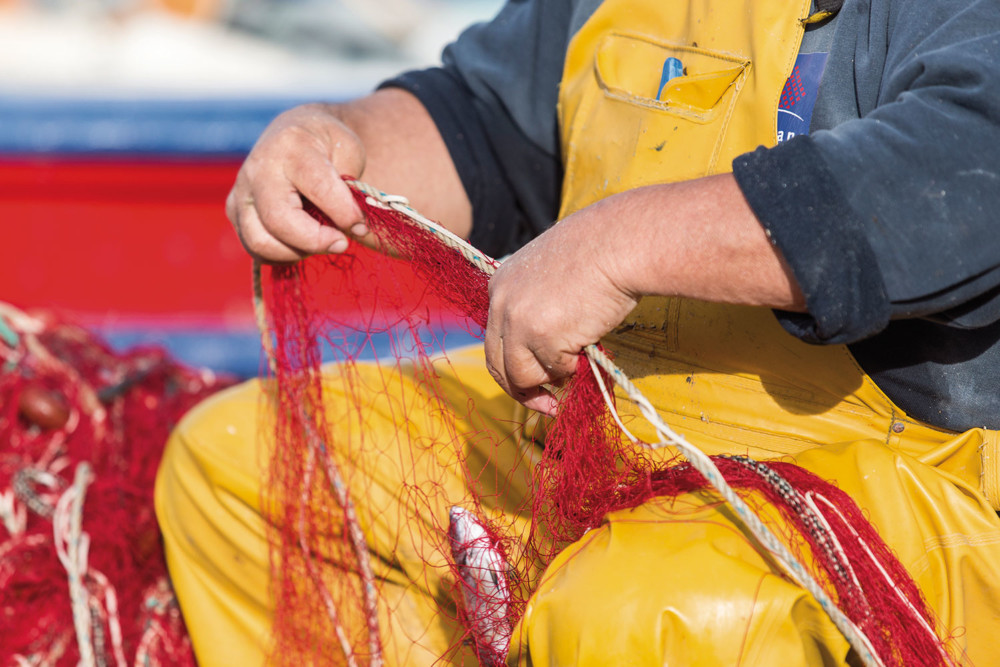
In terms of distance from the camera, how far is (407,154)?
3.91 ft

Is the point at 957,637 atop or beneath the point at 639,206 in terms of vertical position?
beneath

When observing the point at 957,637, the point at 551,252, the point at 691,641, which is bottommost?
the point at 957,637

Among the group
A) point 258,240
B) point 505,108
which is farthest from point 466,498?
point 505,108

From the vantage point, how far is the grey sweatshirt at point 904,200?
0.61 metres

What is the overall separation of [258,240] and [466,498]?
391 millimetres

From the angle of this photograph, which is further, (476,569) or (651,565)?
(476,569)

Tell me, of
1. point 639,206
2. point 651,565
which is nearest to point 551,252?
point 639,206

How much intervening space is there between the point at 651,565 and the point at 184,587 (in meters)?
0.72

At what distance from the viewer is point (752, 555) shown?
650mm

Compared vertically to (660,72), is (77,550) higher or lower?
lower

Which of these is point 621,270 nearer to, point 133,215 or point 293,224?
point 293,224

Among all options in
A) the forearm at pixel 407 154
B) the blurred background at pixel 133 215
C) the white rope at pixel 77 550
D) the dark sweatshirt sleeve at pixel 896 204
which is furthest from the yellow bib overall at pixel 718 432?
the blurred background at pixel 133 215

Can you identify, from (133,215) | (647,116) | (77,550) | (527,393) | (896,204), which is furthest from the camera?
(133,215)

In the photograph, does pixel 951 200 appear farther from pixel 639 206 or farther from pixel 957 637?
pixel 957 637
